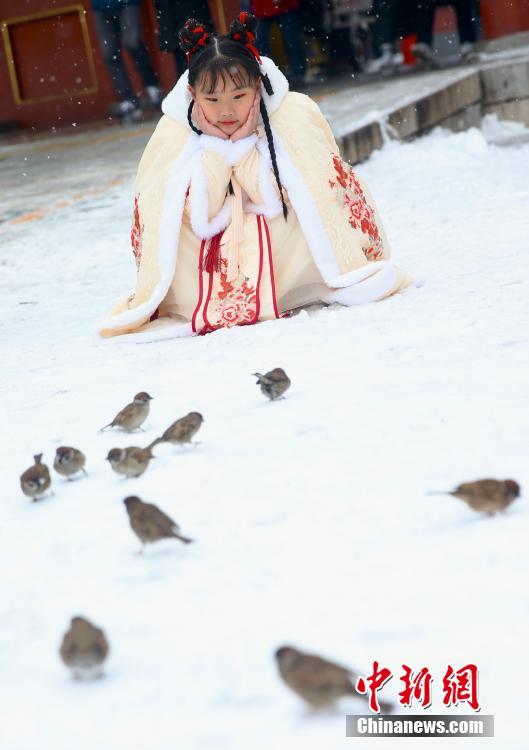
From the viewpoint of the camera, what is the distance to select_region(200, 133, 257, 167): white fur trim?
5.25m

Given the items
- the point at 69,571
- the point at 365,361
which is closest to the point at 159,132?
the point at 365,361

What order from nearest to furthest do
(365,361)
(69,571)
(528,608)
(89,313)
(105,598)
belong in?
(528,608)
(105,598)
(69,571)
(365,361)
(89,313)

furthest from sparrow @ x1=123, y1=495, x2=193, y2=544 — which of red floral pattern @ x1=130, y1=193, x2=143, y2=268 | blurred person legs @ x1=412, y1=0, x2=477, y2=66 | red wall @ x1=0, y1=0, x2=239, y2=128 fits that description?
red wall @ x1=0, y1=0, x2=239, y2=128

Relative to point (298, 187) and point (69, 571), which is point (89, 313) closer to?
point (298, 187)

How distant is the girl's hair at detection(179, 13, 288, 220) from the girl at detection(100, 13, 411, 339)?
0.01 metres

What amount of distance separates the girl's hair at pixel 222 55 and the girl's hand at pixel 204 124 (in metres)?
0.12

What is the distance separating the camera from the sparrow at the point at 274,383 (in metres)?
3.90

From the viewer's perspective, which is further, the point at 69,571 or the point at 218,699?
the point at 69,571

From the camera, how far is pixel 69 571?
2.86 meters

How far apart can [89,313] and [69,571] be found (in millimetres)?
3669

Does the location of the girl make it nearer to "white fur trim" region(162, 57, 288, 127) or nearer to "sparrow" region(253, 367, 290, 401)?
"white fur trim" region(162, 57, 288, 127)

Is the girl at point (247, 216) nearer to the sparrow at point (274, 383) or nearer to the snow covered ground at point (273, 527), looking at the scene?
the snow covered ground at point (273, 527)

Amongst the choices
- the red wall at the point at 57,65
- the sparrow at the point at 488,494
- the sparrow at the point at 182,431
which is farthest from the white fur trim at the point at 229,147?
the red wall at the point at 57,65

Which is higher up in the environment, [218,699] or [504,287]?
[218,699]
